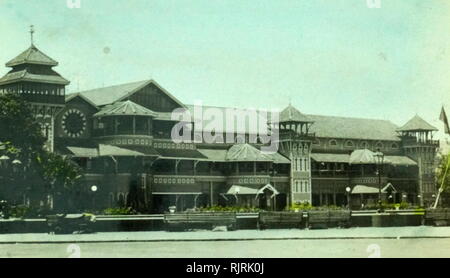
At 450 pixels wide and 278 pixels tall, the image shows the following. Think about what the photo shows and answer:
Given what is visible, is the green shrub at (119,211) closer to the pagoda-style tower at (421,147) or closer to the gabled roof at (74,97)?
the gabled roof at (74,97)

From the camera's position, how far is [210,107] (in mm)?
62438

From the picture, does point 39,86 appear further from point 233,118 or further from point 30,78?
point 233,118

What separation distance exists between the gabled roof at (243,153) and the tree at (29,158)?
60.0ft

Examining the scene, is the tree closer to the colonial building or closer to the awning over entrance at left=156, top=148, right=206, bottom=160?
the colonial building

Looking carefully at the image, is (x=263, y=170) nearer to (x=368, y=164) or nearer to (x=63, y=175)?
(x=368, y=164)

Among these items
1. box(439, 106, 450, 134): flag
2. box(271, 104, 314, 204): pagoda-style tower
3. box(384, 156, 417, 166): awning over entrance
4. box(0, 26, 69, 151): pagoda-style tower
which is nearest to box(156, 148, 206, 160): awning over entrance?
box(0, 26, 69, 151): pagoda-style tower

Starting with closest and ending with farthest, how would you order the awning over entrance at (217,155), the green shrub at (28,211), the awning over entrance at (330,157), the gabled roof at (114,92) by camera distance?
the green shrub at (28,211) < the gabled roof at (114,92) < the awning over entrance at (217,155) < the awning over entrance at (330,157)

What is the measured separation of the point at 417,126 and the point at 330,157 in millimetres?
8682

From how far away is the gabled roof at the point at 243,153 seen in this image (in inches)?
2507

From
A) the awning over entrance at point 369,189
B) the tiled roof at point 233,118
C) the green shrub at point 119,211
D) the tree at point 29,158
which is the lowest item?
the green shrub at point 119,211

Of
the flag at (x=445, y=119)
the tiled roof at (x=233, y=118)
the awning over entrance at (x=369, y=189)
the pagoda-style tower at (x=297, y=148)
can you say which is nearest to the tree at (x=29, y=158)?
the tiled roof at (x=233, y=118)
